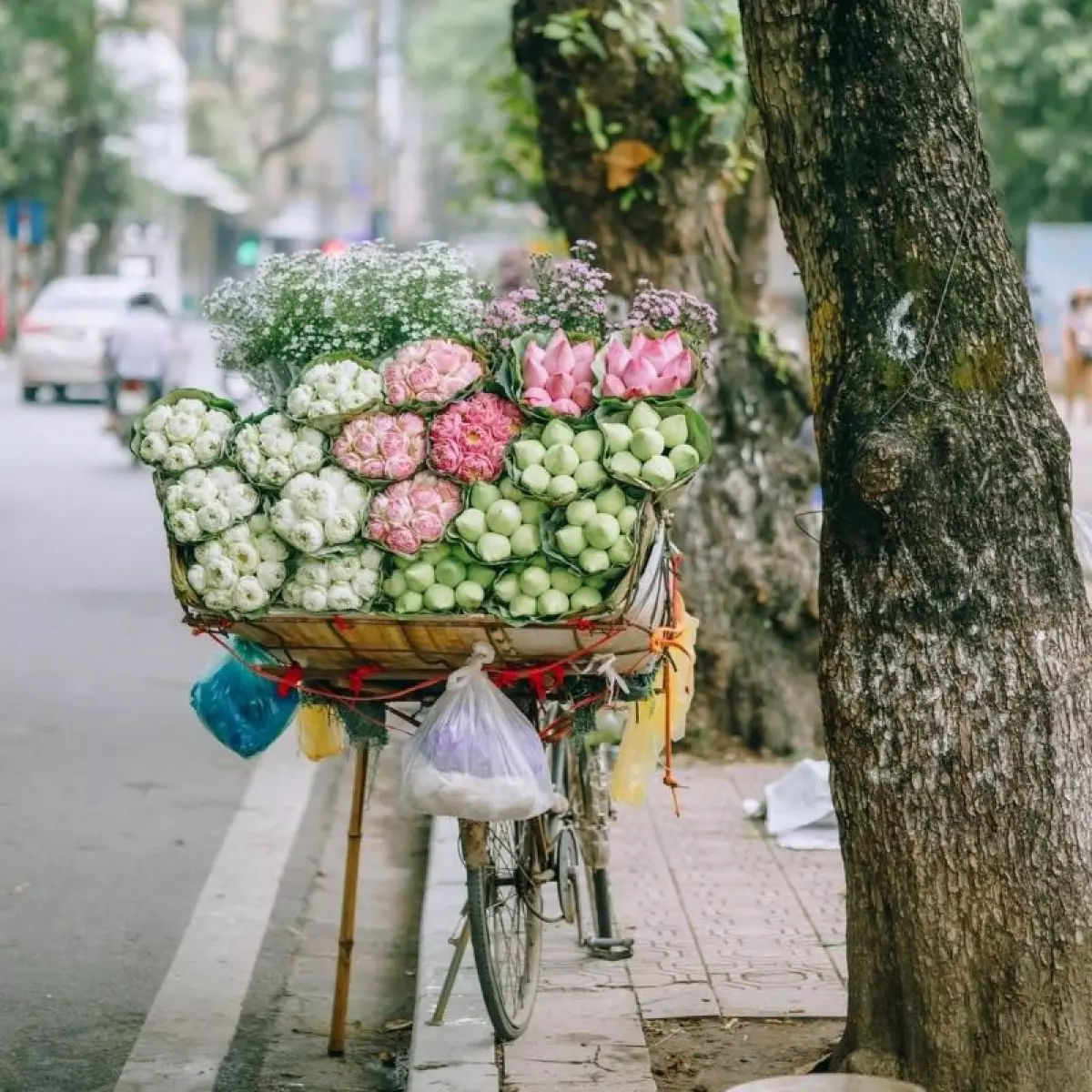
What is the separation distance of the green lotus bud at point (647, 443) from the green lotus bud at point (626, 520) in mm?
108

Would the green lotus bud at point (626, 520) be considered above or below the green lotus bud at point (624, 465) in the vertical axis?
below

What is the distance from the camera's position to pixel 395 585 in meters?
4.44

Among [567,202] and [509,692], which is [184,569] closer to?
[509,692]

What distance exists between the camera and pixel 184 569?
453 centimetres

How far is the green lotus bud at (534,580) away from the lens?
436 centimetres

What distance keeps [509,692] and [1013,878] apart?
124 centimetres

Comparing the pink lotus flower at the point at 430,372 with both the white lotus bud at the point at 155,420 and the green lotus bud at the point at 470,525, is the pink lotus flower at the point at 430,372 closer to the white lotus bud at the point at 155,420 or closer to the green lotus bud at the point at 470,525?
the green lotus bud at the point at 470,525

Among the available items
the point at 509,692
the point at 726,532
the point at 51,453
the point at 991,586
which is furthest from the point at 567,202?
the point at 51,453

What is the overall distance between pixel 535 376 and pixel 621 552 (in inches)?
16.7

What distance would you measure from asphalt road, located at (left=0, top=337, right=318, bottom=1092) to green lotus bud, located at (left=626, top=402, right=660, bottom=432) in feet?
6.68

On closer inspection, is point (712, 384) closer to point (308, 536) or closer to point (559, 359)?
point (559, 359)

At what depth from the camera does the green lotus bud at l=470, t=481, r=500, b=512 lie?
4.40 meters

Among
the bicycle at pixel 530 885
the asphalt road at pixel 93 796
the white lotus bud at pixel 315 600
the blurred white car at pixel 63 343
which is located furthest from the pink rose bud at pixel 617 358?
the blurred white car at pixel 63 343

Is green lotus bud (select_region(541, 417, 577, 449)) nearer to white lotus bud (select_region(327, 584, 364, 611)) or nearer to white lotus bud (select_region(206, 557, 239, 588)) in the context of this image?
white lotus bud (select_region(327, 584, 364, 611))
